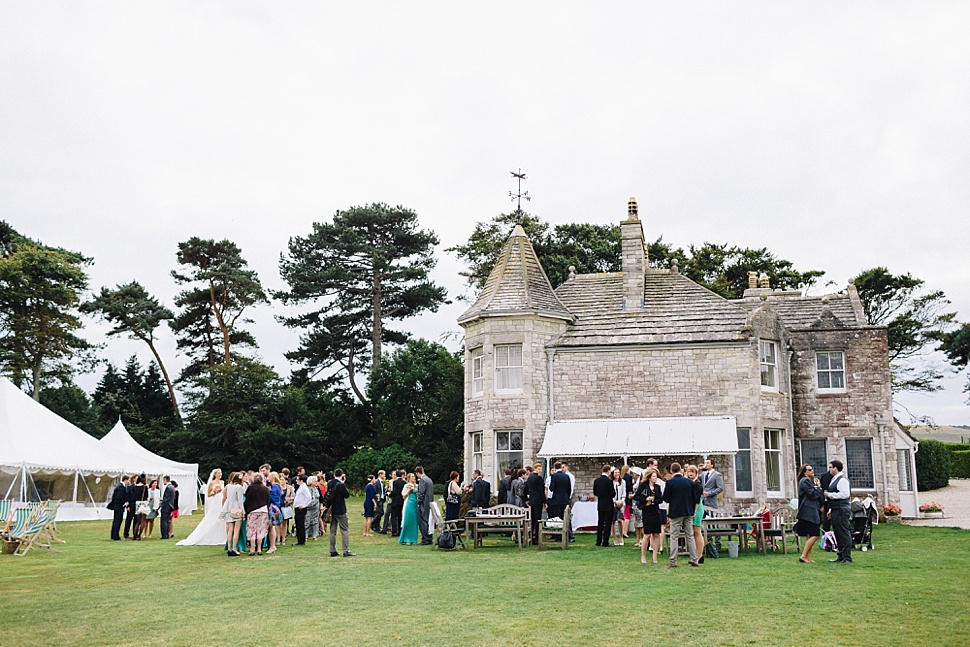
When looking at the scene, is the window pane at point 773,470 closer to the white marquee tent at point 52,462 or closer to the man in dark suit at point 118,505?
the man in dark suit at point 118,505

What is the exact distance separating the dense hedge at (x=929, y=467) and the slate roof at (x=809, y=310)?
1736 centimetres

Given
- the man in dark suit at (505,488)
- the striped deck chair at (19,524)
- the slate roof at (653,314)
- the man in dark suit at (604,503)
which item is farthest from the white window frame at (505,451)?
the striped deck chair at (19,524)

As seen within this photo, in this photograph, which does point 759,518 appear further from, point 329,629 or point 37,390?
point 37,390

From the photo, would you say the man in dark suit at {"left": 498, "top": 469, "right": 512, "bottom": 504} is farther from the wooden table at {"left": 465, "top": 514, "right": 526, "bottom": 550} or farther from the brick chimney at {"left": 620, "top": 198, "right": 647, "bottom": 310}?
the brick chimney at {"left": 620, "top": 198, "right": 647, "bottom": 310}

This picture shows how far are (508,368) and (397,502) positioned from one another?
535 centimetres

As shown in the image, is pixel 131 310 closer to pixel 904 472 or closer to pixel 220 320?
pixel 220 320

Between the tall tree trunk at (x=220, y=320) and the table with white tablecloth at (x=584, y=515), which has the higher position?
the tall tree trunk at (x=220, y=320)

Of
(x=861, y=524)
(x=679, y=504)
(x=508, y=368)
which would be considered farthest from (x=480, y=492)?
(x=861, y=524)

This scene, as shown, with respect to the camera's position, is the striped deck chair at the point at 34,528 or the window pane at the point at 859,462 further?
the window pane at the point at 859,462

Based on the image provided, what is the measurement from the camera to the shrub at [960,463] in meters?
48.4

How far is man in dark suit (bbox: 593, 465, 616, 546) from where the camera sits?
53.6 feet

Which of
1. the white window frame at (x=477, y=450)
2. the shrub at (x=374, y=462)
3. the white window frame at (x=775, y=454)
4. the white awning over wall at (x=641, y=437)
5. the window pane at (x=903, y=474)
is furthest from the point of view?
the shrub at (x=374, y=462)

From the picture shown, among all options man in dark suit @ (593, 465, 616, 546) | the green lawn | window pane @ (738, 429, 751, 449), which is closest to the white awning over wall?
window pane @ (738, 429, 751, 449)

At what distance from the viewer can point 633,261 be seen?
25609 mm
